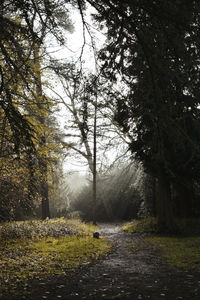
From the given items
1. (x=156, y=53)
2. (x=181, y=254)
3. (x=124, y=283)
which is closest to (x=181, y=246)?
(x=181, y=254)

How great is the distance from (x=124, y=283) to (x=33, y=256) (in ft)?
10.4

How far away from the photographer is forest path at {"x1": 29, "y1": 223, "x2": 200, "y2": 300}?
178 inches

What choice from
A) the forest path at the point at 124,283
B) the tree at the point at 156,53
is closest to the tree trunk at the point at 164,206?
the forest path at the point at 124,283

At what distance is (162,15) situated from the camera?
3.83 metres

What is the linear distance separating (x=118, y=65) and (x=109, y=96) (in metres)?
0.68

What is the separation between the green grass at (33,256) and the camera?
212 inches

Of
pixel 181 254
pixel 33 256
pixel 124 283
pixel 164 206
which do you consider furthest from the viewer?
pixel 164 206

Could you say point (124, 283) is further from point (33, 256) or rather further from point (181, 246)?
point (181, 246)

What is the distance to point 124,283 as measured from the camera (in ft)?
17.1

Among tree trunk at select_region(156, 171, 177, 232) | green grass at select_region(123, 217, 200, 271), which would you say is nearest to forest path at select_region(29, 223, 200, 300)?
green grass at select_region(123, 217, 200, 271)

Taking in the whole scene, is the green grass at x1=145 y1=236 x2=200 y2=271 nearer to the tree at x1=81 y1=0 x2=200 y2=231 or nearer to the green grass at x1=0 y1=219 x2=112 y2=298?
the green grass at x1=0 y1=219 x2=112 y2=298

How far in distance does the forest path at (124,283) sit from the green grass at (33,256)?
414 mm

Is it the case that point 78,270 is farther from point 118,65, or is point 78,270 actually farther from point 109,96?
point 118,65

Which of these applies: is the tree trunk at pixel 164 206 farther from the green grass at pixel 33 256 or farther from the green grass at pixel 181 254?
the green grass at pixel 33 256
